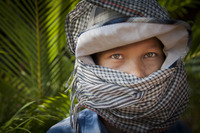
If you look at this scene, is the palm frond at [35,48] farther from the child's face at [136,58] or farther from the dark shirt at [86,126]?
the child's face at [136,58]

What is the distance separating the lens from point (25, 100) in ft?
A: 6.17

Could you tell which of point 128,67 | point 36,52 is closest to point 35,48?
point 36,52

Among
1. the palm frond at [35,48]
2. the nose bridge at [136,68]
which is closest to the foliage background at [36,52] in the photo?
the palm frond at [35,48]

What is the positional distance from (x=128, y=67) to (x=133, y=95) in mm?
135

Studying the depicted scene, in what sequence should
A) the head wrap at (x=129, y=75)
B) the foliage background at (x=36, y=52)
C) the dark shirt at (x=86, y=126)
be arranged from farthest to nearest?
the foliage background at (x=36, y=52), the dark shirt at (x=86, y=126), the head wrap at (x=129, y=75)

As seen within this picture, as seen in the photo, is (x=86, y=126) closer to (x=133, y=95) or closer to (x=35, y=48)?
(x=133, y=95)

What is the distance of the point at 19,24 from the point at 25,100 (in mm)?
646

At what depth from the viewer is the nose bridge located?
3.42ft

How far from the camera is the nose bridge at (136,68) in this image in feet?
3.42

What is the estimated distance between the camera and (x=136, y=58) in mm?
1064

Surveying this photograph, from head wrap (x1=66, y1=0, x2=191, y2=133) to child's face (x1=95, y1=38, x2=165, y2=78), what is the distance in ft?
0.13

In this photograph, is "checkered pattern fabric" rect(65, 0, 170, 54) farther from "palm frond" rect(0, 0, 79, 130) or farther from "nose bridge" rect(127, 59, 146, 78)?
"palm frond" rect(0, 0, 79, 130)

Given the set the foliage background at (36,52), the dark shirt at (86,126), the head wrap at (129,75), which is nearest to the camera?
the head wrap at (129,75)

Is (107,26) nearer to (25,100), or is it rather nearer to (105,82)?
(105,82)
